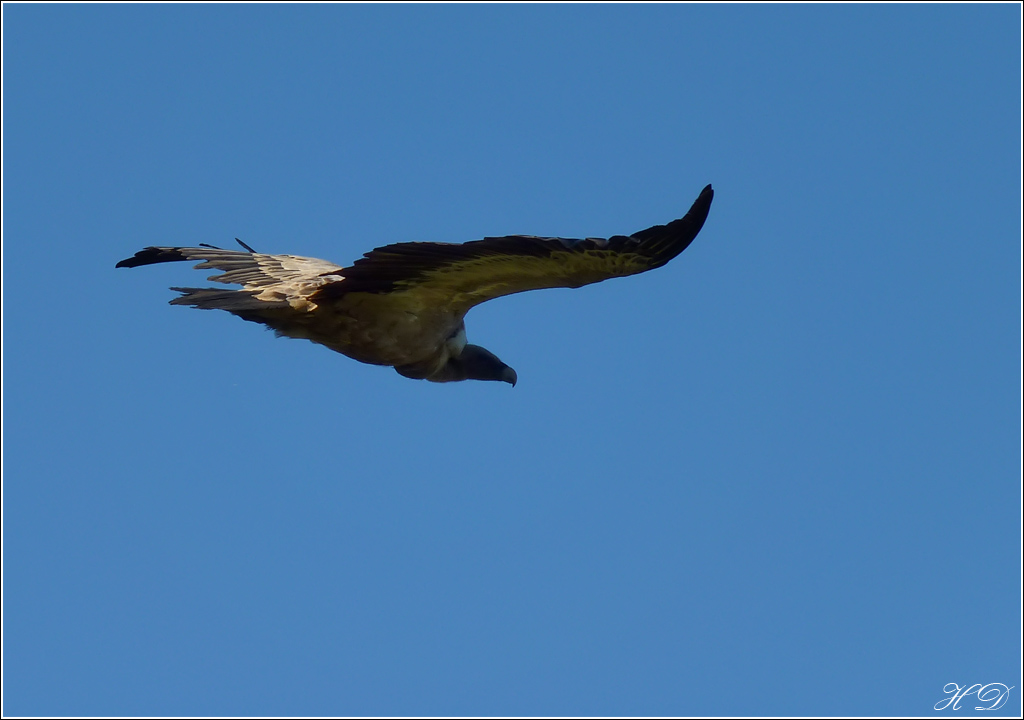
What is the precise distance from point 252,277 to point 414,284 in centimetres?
129

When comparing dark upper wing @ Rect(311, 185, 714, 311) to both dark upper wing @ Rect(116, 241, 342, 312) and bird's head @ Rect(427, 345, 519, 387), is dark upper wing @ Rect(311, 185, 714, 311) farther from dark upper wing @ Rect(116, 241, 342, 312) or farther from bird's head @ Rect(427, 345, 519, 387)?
bird's head @ Rect(427, 345, 519, 387)

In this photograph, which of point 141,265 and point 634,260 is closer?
point 634,260

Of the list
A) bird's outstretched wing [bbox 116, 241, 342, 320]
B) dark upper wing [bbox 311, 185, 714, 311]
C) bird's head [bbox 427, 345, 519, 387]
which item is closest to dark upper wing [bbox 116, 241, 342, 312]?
bird's outstretched wing [bbox 116, 241, 342, 320]

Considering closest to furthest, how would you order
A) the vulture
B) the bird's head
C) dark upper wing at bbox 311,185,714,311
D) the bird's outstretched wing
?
dark upper wing at bbox 311,185,714,311, the vulture, the bird's outstretched wing, the bird's head

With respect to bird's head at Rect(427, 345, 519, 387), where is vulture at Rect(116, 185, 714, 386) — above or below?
below

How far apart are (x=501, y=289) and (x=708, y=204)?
6.12 ft

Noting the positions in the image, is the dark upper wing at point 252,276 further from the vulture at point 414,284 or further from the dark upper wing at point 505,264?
the dark upper wing at point 505,264

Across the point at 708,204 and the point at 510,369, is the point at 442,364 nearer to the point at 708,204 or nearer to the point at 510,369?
the point at 510,369

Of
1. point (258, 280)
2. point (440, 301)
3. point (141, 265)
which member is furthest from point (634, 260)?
point (141, 265)

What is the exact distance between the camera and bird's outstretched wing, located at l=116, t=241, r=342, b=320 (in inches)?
287

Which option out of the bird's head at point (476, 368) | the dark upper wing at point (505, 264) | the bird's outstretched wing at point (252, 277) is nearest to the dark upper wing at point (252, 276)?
the bird's outstretched wing at point (252, 277)

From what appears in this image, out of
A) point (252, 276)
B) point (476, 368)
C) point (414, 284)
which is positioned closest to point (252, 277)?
point (252, 276)

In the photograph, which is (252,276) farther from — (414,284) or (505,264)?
(505,264)

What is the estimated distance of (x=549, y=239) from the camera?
6.10 metres
